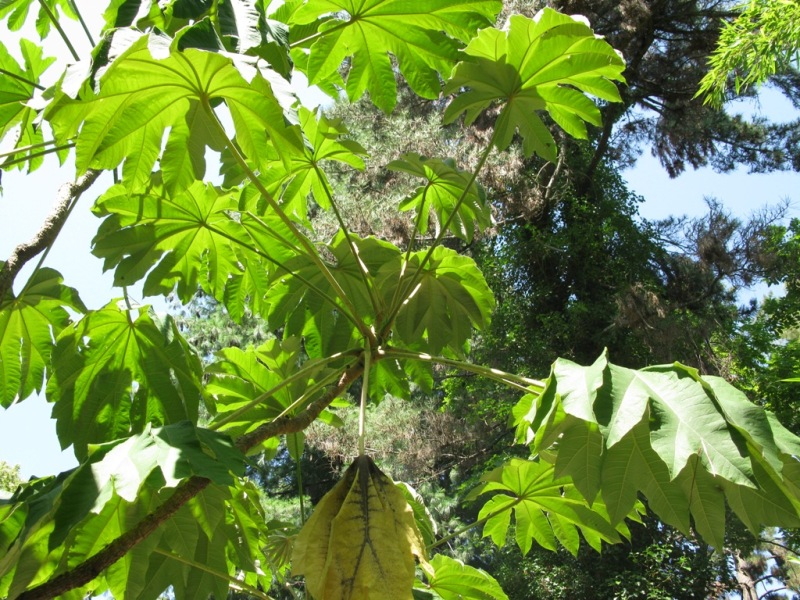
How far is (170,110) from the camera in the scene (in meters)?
1.33

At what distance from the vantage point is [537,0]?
895 cm

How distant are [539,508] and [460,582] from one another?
0.29m

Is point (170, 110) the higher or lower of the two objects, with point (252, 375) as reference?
higher

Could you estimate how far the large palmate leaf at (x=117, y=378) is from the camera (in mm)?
1628

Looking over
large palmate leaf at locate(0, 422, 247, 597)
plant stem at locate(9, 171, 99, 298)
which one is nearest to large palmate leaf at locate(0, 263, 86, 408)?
plant stem at locate(9, 171, 99, 298)

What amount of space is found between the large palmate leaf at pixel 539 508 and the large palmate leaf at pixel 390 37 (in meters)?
0.90

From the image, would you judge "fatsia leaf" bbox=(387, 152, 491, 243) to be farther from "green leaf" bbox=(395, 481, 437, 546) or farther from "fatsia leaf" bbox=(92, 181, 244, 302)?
"green leaf" bbox=(395, 481, 437, 546)

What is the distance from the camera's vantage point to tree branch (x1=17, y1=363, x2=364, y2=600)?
953 mm

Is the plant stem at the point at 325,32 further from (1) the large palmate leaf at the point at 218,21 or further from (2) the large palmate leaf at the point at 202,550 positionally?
(2) the large palmate leaf at the point at 202,550

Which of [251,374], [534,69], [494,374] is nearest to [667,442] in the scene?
[494,374]

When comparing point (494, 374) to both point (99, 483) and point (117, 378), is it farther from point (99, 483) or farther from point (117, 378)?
point (117, 378)

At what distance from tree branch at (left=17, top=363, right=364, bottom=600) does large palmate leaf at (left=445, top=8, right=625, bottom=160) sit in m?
0.64

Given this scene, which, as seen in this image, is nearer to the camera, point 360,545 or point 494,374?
point 360,545

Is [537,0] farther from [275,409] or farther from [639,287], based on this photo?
[275,409]
